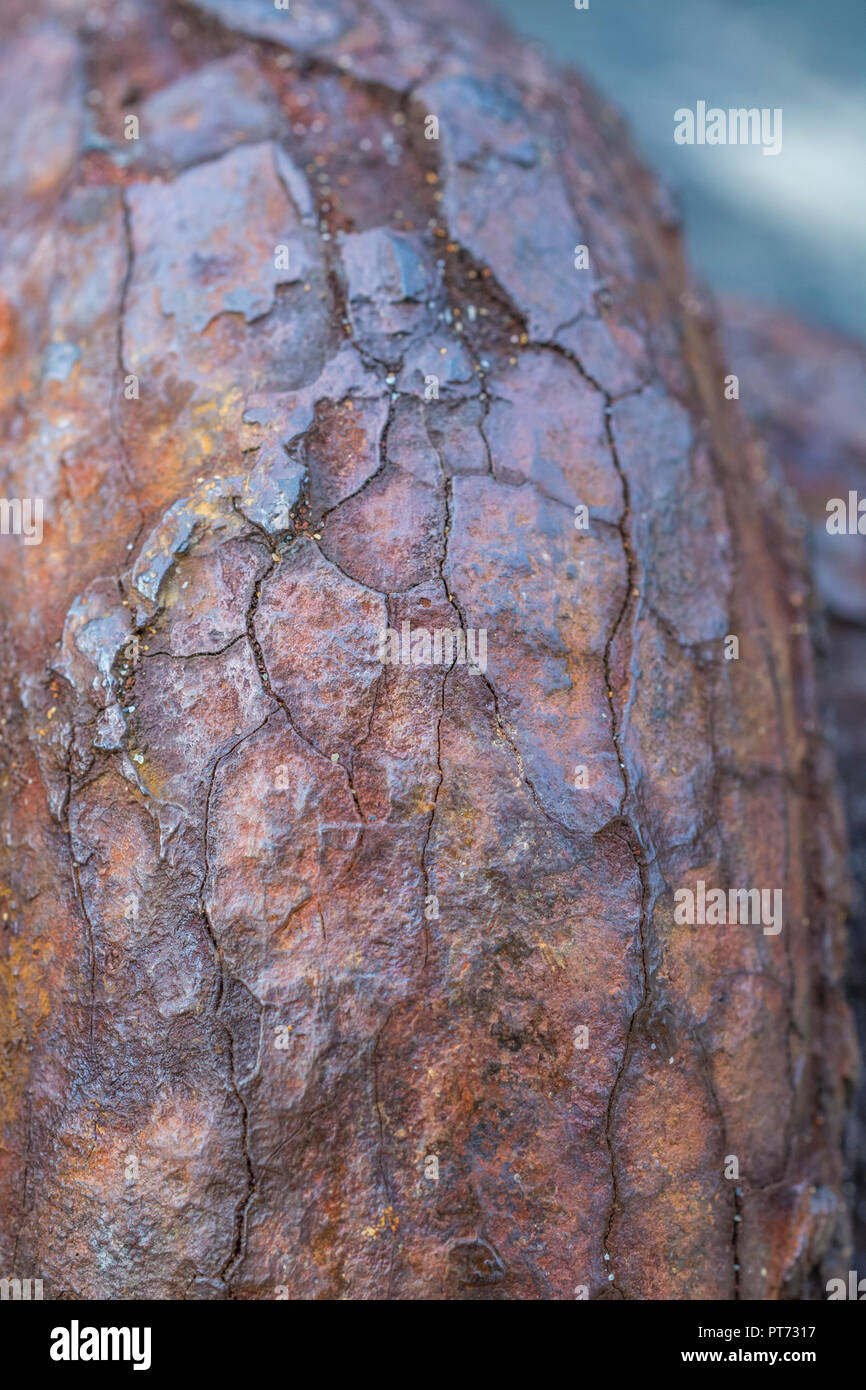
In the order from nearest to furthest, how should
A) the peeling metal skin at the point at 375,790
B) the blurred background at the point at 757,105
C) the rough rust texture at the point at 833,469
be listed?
the peeling metal skin at the point at 375,790 < the rough rust texture at the point at 833,469 < the blurred background at the point at 757,105

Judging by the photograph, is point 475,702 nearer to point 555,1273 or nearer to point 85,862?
point 85,862

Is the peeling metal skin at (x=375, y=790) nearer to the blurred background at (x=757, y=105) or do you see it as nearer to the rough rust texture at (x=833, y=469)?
the rough rust texture at (x=833, y=469)

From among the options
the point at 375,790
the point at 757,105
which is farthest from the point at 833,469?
the point at 375,790

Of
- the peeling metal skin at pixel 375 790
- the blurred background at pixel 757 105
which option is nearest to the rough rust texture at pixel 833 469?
the blurred background at pixel 757 105

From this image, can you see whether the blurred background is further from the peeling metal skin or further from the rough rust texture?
the peeling metal skin

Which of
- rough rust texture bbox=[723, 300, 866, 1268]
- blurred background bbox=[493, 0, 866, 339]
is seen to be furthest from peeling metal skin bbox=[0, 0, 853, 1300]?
blurred background bbox=[493, 0, 866, 339]
